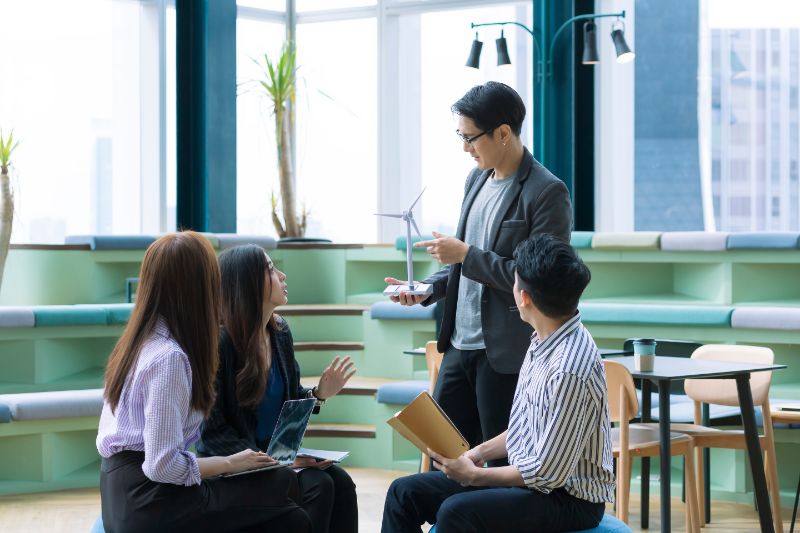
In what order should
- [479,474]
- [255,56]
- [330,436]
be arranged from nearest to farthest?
1. [479,474]
2. [330,436]
3. [255,56]

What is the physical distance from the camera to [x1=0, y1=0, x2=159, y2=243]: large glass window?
18.4 feet

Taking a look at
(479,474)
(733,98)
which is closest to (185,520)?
(479,474)

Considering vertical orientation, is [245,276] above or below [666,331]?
above

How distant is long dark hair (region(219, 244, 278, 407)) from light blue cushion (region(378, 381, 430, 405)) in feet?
7.27

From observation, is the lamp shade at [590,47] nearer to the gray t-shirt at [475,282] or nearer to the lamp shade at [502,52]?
the lamp shade at [502,52]

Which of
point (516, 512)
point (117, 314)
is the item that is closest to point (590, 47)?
point (117, 314)

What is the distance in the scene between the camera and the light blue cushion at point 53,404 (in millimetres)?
4340

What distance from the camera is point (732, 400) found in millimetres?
3771

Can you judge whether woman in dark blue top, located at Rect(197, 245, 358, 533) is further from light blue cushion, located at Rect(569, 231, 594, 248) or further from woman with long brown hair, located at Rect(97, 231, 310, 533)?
light blue cushion, located at Rect(569, 231, 594, 248)

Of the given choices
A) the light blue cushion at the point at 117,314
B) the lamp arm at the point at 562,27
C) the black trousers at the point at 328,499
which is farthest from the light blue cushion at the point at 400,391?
the black trousers at the point at 328,499

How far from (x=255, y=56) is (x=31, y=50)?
1.28 meters

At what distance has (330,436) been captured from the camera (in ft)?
16.2

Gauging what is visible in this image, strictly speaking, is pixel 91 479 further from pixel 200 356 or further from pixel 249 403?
pixel 200 356

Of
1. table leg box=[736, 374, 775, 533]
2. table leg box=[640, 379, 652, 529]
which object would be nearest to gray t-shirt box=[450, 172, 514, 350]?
table leg box=[736, 374, 775, 533]
